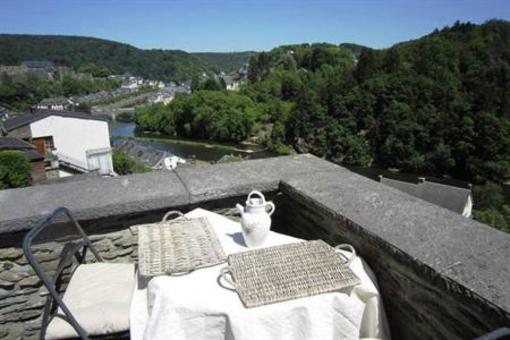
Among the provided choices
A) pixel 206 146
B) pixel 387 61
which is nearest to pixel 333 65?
pixel 387 61

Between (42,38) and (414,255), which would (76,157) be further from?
(42,38)

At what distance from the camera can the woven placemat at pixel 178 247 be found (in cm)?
142

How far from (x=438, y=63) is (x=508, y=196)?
23.8m

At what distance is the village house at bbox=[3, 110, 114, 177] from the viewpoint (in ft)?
62.9

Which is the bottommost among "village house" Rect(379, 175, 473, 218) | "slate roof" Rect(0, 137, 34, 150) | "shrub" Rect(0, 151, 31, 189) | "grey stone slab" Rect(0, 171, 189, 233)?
"village house" Rect(379, 175, 473, 218)

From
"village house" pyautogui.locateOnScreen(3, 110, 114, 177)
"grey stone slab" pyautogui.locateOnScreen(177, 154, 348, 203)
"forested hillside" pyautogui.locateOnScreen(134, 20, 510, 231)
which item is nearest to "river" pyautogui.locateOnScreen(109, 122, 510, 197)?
"forested hillside" pyautogui.locateOnScreen(134, 20, 510, 231)

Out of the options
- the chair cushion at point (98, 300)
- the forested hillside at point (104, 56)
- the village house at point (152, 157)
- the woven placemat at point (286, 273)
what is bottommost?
the village house at point (152, 157)

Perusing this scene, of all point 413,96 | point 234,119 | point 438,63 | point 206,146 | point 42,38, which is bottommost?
point 206,146

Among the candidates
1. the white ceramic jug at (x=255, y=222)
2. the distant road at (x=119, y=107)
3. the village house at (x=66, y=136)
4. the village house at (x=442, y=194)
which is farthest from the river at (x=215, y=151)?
the white ceramic jug at (x=255, y=222)

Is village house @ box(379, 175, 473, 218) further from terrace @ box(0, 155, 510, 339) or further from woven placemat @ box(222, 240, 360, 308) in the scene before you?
woven placemat @ box(222, 240, 360, 308)

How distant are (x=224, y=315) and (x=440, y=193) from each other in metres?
16.1

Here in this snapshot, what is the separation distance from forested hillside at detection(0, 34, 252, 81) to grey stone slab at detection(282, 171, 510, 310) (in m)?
115

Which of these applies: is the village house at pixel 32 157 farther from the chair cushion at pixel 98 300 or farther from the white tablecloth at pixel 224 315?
the white tablecloth at pixel 224 315

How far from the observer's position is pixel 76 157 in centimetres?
1956
